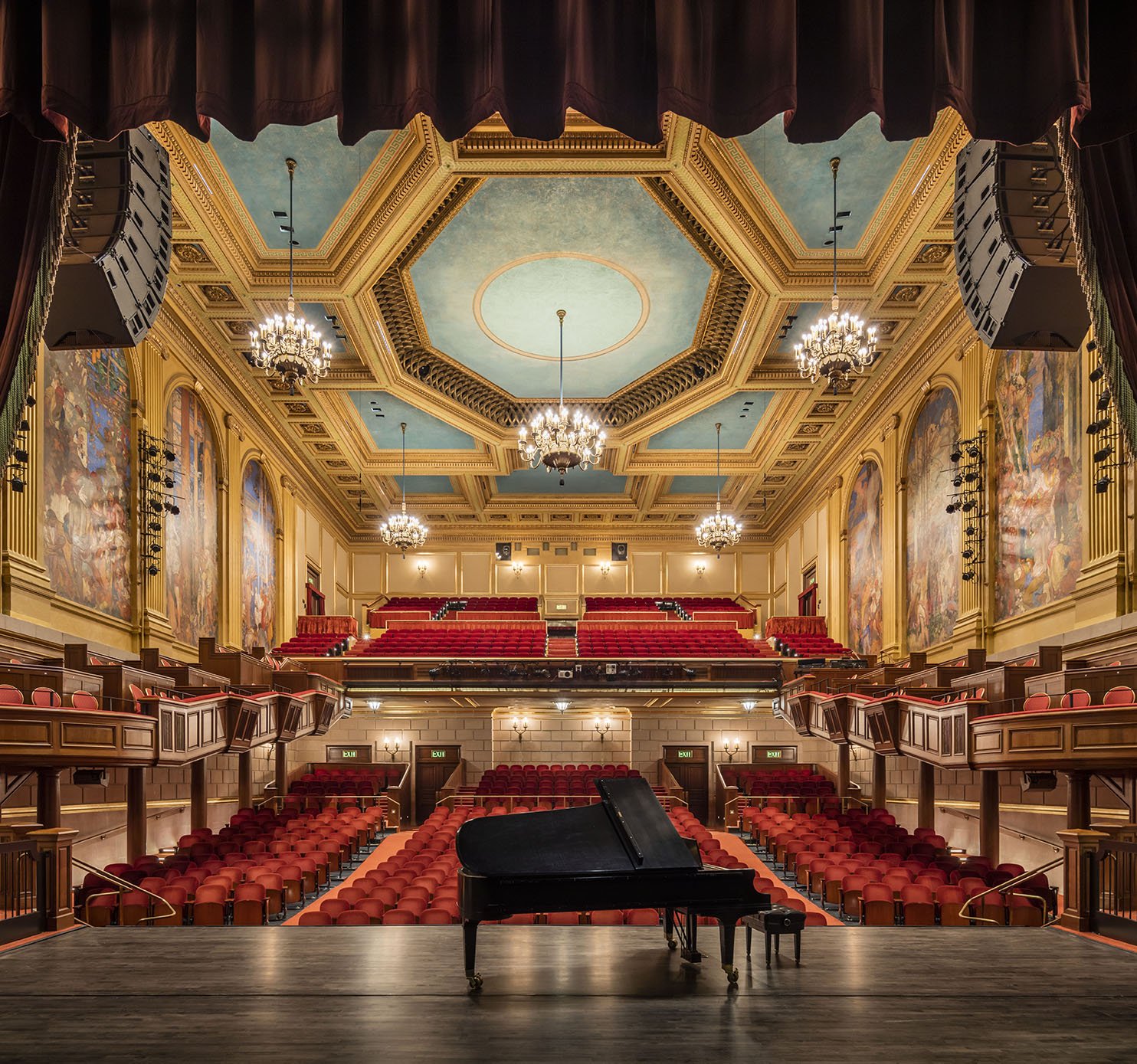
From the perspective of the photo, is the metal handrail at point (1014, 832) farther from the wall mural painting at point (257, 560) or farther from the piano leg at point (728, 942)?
the wall mural painting at point (257, 560)

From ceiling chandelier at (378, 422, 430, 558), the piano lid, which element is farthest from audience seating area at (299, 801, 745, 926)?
ceiling chandelier at (378, 422, 430, 558)

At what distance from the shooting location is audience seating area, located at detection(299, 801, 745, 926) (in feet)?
21.5

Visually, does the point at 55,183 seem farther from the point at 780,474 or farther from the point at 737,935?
the point at 780,474

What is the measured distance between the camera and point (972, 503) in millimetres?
11406

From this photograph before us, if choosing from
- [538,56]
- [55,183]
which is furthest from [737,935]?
[55,183]

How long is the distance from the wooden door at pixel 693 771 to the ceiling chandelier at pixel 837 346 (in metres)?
8.49

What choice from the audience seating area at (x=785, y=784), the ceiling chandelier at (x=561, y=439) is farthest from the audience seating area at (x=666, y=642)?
the ceiling chandelier at (x=561, y=439)

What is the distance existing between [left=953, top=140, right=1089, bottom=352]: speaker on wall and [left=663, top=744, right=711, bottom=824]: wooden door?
13555 millimetres

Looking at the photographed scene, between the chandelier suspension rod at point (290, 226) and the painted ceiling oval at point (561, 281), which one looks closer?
the chandelier suspension rod at point (290, 226)

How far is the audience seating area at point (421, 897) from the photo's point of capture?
6.54m

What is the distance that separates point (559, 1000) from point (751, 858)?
9.18 metres

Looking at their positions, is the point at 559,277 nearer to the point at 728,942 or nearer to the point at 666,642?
the point at 666,642

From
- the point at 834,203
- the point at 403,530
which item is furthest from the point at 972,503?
the point at 403,530

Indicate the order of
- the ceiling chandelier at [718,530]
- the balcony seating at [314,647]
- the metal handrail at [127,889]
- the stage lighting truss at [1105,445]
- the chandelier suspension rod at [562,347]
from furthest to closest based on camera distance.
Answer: the ceiling chandelier at [718,530], the balcony seating at [314,647], the chandelier suspension rod at [562,347], the stage lighting truss at [1105,445], the metal handrail at [127,889]
